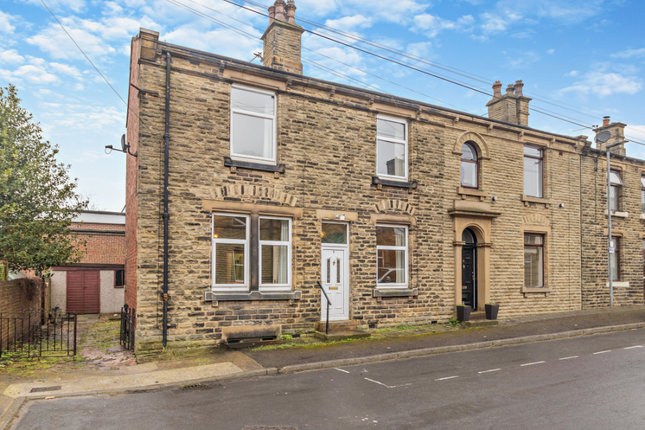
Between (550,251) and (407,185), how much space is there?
6767 mm

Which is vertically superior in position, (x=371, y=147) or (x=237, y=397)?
(x=371, y=147)

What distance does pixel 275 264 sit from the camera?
1191 centimetres

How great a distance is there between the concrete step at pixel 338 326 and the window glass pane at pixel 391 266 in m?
1.76

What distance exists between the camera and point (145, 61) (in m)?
10.4

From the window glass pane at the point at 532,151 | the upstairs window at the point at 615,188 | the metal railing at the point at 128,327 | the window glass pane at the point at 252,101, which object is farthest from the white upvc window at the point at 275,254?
the upstairs window at the point at 615,188

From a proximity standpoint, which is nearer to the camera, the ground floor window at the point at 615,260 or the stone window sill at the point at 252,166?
the stone window sill at the point at 252,166

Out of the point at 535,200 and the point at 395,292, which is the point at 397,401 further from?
the point at 535,200

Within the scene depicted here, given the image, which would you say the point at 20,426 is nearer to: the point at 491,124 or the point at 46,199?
the point at 46,199

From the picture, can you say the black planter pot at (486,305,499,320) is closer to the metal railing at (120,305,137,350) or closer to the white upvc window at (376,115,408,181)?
the white upvc window at (376,115,408,181)

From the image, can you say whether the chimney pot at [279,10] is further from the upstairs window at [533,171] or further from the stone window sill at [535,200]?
the stone window sill at [535,200]

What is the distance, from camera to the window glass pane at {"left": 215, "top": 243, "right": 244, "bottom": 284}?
36.3 feet

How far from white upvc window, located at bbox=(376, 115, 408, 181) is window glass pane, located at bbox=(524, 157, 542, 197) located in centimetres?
546

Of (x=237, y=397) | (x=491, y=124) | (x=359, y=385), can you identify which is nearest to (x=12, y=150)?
(x=237, y=397)

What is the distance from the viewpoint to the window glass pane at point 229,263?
36.3ft
